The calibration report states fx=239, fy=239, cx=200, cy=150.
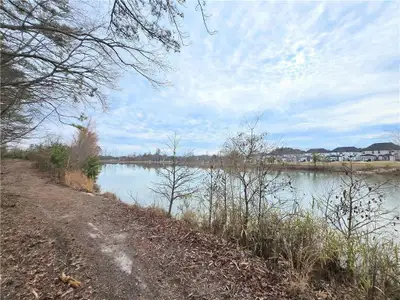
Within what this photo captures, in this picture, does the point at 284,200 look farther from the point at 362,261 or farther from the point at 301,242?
the point at 362,261

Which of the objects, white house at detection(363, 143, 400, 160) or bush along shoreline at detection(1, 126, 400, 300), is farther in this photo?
white house at detection(363, 143, 400, 160)

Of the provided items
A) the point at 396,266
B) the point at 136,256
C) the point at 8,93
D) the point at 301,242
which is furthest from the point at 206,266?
the point at 8,93

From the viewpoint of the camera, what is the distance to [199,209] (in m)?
5.84

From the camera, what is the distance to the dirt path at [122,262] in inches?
106

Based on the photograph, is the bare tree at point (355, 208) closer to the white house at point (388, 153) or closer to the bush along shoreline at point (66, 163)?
the white house at point (388, 153)

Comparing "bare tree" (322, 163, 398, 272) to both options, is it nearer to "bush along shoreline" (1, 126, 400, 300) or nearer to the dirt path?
"bush along shoreline" (1, 126, 400, 300)

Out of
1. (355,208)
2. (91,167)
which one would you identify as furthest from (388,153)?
(91,167)

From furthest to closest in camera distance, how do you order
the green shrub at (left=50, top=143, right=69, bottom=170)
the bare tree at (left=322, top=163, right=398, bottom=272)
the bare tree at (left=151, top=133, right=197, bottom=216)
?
the green shrub at (left=50, top=143, right=69, bottom=170) → the bare tree at (left=151, top=133, right=197, bottom=216) → the bare tree at (left=322, top=163, right=398, bottom=272)

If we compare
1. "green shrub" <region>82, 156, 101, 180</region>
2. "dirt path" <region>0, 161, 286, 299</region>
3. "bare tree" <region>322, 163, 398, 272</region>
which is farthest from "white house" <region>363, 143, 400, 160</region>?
"green shrub" <region>82, 156, 101, 180</region>

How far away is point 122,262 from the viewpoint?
329cm

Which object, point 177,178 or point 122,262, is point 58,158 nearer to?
point 177,178

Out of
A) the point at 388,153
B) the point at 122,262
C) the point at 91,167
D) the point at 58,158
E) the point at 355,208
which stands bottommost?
the point at 122,262

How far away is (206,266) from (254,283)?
660 mm

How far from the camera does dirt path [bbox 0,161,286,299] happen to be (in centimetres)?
268
